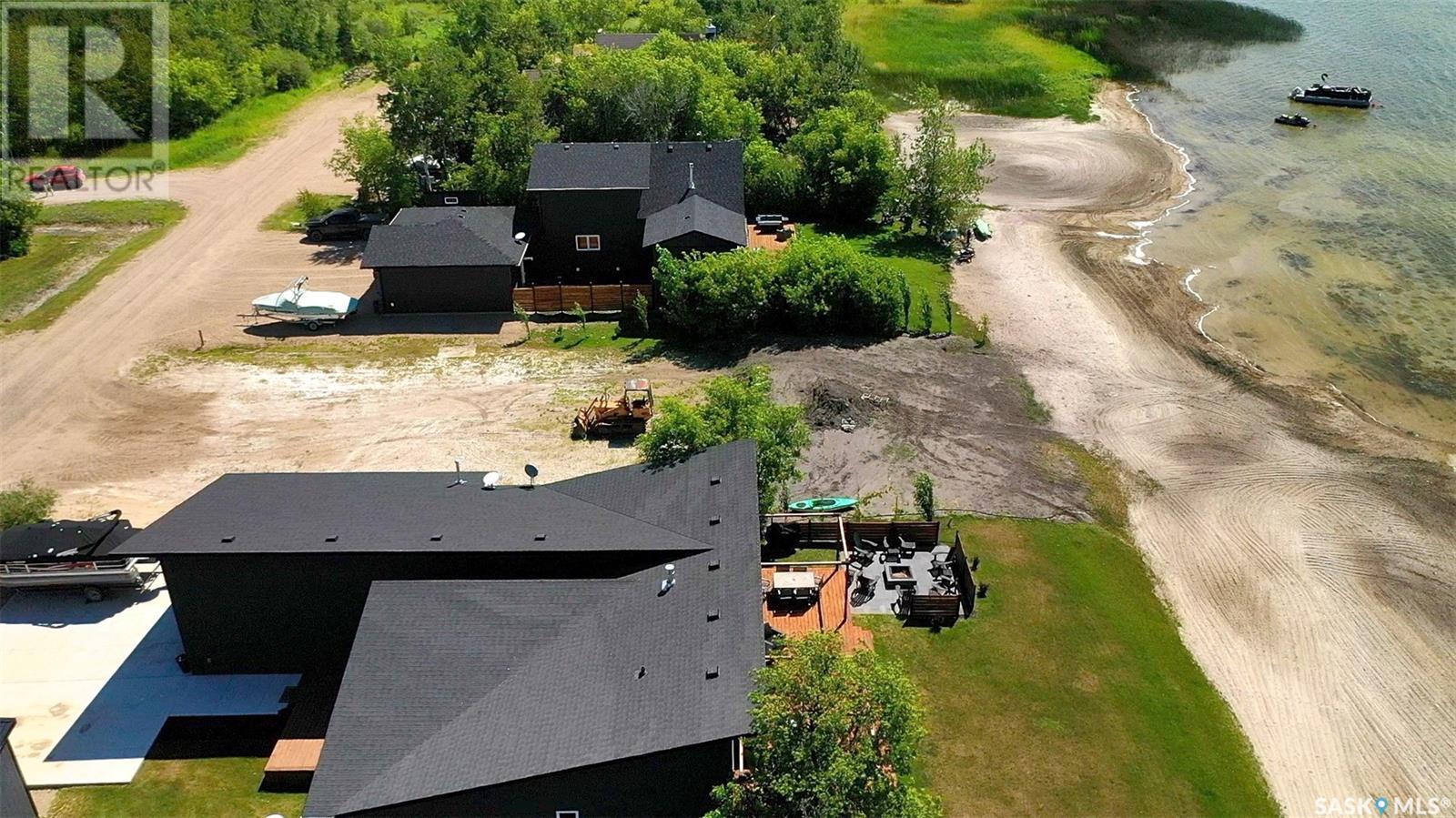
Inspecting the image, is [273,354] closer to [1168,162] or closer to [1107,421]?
[1107,421]

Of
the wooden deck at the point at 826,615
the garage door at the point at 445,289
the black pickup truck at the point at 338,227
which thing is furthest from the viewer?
the black pickup truck at the point at 338,227

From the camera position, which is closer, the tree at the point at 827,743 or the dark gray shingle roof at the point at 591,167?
the tree at the point at 827,743

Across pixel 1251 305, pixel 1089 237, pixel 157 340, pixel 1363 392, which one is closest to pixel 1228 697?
pixel 1363 392

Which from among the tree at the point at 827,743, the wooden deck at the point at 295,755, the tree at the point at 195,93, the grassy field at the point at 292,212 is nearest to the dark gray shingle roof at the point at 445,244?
the grassy field at the point at 292,212

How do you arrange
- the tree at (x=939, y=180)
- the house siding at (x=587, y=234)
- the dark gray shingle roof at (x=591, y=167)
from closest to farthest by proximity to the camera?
the dark gray shingle roof at (x=591, y=167) → the house siding at (x=587, y=234) → the tree at (x=939, y=180)

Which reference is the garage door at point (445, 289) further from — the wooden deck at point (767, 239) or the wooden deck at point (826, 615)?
the wooden deck at point (826, 615)

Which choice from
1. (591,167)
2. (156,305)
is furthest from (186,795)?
(591,167)
